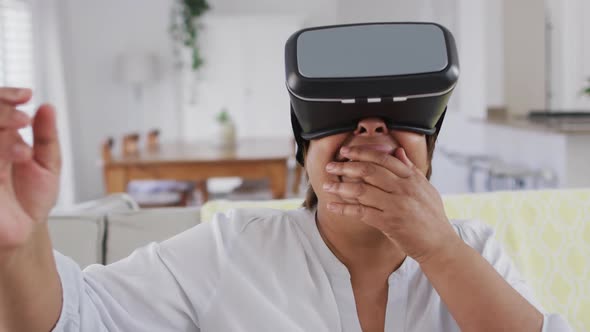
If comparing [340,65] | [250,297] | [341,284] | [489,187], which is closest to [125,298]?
[250,297]

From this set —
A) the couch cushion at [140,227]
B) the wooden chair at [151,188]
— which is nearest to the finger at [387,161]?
the couch cushion at [140,227]

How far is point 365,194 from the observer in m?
0.76

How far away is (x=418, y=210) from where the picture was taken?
767mm

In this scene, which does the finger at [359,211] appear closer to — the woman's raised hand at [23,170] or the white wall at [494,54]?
the woman's raised hand at [23,170]

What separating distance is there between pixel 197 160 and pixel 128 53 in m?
2.97

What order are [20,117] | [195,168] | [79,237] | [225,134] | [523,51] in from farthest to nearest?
[523,51]
[225,134]
[195,168]
[79,237]
[20,117]

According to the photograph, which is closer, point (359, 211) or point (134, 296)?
point (359, 211)

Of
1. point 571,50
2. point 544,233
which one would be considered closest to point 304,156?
point 544,233

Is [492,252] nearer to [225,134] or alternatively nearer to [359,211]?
[359,211]

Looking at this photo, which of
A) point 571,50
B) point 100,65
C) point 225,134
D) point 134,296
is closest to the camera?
point 134,296

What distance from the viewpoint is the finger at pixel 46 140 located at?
23.2 inches

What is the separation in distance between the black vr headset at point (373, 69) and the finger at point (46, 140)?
30 centimetres

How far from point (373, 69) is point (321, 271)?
0.29 meters

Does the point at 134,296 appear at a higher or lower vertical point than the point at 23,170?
lower
